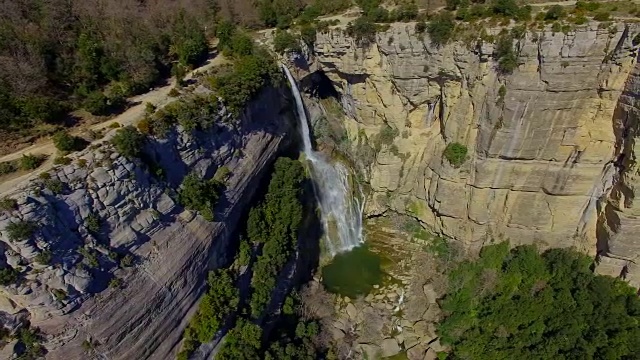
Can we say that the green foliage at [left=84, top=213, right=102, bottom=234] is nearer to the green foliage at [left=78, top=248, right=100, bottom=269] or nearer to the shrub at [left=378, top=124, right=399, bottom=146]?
the green foliage at [left=78, top=248, right=100, bottom=269]

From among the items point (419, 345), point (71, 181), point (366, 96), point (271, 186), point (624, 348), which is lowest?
point (419, 345)

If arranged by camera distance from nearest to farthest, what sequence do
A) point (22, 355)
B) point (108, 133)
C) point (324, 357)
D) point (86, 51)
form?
1. point (22, 355)
2. point (108, 133)
3. point (86, 51)
4. point (324, 357)

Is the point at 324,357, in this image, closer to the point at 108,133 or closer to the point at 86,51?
the point at 108,133

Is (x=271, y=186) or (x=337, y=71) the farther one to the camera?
(x=337, y=71)

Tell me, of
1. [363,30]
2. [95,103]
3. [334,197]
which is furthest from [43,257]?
[363,30]

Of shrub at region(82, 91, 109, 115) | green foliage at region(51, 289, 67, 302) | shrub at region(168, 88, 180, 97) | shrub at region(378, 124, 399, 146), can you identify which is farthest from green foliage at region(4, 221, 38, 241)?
shrub at region(378, 124, 399, 146)

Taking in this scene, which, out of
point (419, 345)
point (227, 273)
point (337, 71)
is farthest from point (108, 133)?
point (419, 345)

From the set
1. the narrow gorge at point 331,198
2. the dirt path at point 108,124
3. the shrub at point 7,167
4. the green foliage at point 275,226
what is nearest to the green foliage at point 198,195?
the narrow gorge at point 331,198
